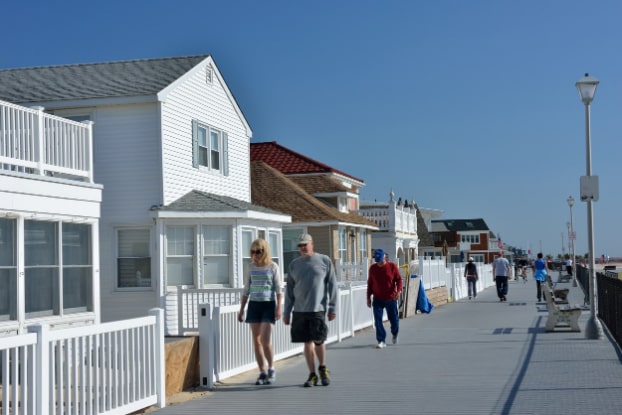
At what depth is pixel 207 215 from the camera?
21656 millimetres

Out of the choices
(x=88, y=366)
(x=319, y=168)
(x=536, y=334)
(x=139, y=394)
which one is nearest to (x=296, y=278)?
(x=139, y=394)

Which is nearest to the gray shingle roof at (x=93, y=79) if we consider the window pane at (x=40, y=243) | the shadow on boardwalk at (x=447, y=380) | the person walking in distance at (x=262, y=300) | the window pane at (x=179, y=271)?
the window pane at (x=179, y=271)

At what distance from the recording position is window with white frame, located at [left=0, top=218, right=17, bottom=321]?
13.9 meters

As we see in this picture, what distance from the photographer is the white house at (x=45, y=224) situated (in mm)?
14008

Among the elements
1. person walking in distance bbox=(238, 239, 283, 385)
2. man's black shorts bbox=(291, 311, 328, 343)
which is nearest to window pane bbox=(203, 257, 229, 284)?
person walking in distance bbox=(238, 239, 283, 385)

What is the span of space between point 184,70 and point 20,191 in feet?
33.1

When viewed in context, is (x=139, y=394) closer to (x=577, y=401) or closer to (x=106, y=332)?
(x=106, y=332)

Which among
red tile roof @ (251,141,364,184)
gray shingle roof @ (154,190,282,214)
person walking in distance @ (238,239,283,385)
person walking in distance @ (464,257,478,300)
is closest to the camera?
person walking in distance @ (238,239,283,385)

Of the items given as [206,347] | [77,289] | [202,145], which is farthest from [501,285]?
[206,347]

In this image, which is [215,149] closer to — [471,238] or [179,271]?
[179,271]

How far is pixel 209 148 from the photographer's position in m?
24.6

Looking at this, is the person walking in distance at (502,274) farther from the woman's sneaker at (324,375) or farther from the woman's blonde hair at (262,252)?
the woman's blonde hair at (262,252)

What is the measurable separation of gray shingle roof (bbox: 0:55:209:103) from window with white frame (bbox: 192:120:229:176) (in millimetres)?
1681

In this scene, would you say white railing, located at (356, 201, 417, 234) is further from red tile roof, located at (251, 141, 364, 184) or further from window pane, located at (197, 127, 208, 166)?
window pane, located at (197, 127, 208, 166)
